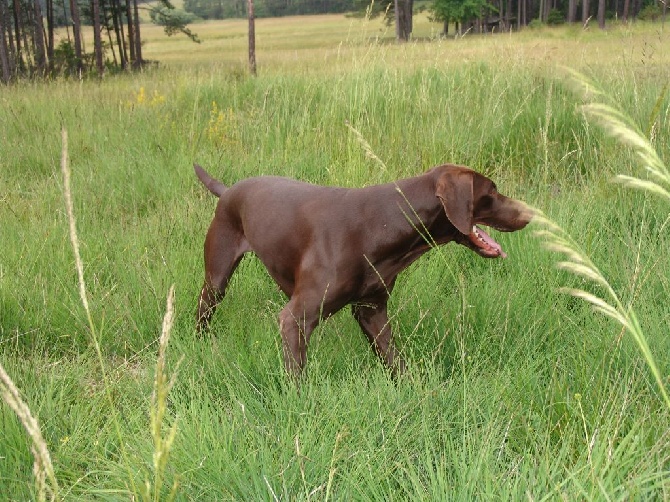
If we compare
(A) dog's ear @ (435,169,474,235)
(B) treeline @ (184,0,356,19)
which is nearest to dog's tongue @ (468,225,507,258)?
(A) dog's ear @ (435,169,474,235)

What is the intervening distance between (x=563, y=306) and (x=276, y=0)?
109 meters

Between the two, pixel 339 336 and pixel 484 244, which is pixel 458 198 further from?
pixel 339 336

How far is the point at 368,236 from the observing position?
273 cm

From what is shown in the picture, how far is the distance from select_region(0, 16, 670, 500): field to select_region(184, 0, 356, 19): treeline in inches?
3174

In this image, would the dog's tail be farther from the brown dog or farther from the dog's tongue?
the dog's tongue

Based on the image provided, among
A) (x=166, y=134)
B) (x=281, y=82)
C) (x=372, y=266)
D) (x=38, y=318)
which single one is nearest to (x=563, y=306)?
(x=372, y=266)

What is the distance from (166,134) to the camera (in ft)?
20.4

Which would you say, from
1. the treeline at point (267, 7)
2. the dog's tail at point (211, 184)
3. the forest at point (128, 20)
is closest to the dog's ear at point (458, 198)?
the dog's tail at point (211, 184)

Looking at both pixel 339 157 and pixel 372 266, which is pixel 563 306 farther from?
pixel 339 157

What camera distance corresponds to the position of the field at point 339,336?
6.34 ft

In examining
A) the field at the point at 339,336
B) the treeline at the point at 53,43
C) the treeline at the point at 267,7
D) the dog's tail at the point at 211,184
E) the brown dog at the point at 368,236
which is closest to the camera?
the field at the point at 339,336

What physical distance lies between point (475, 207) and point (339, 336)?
790mm

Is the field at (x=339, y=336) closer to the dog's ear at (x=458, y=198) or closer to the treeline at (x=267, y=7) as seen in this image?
the dog's ear at (x=458, y=198)

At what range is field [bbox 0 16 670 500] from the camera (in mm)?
1932
